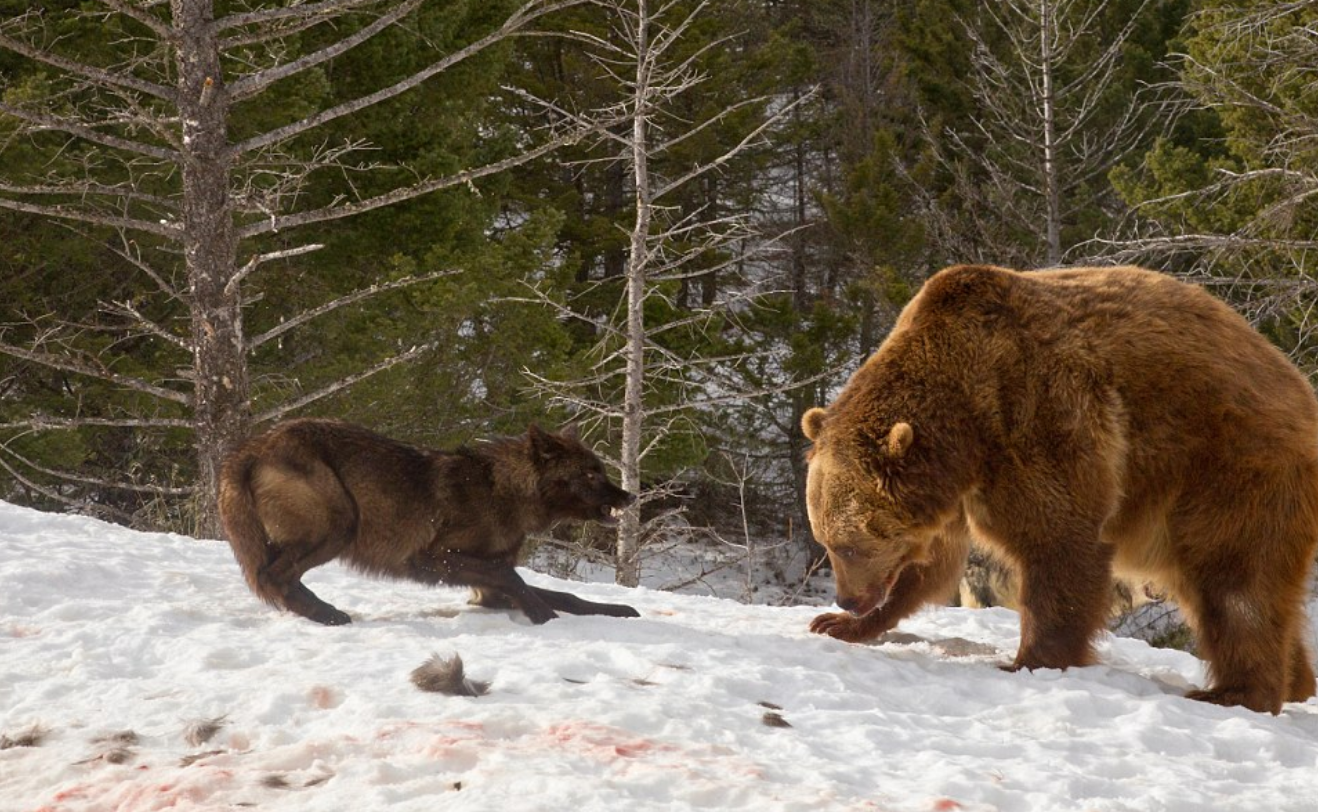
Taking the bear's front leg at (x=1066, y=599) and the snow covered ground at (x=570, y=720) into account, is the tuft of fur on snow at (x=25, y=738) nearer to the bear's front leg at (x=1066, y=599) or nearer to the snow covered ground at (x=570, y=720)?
the snow covered ground at (x=570, y=720)

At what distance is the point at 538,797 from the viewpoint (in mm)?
3418

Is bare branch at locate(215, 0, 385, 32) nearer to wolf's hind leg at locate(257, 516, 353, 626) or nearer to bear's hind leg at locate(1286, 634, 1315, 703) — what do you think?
wolf's hind leg at locate(257, 516, 353, 626)

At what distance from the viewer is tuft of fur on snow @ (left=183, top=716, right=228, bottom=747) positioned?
13.0 feet

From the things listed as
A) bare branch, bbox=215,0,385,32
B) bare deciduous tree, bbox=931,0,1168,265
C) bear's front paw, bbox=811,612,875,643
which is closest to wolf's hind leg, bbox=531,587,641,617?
bear's front paw, bbox=811,612,875,643

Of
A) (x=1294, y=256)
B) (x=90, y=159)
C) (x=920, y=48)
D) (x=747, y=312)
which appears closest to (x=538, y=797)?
(x=90, y=159)

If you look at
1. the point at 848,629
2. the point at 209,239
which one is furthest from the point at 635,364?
the point at 848,629

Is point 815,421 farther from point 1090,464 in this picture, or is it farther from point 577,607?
point 577,607

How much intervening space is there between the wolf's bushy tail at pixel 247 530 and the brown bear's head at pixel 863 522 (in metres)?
2.54

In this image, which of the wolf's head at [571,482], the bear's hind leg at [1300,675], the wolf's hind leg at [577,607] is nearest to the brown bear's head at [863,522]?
the wolf's hind leg at [577,607]

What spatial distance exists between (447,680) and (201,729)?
823mm

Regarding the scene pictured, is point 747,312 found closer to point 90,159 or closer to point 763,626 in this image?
point 90,159

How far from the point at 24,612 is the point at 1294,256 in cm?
1369

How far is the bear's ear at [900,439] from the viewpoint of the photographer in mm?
5277

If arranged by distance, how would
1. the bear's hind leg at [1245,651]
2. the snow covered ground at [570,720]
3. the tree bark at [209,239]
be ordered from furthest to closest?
the tree bark at [209,239] → the bear's hind leg at [1245,651] → the snow covered ground at [570,720]
